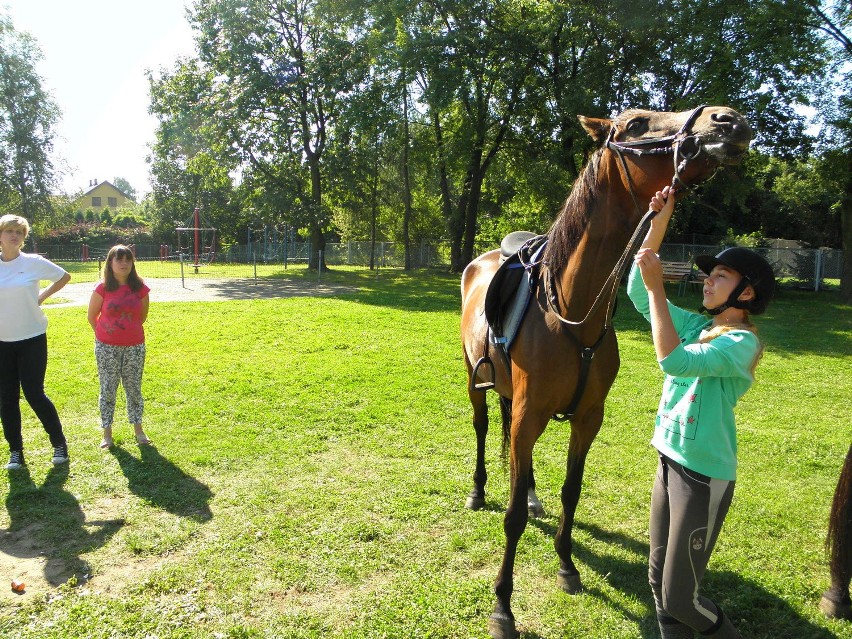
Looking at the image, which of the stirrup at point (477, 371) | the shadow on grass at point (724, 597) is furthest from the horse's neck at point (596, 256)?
the shadow on grass at point (724, 597)

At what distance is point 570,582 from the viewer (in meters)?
3.26

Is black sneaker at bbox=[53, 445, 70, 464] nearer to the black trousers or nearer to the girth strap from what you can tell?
the black trousers

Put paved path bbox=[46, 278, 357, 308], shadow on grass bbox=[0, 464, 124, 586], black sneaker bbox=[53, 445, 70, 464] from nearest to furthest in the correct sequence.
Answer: shadow on grass bbox=[0, 464, 124, 586] < black sneaker bbox=[53, 445, 70, 464] < paved path bbox=[46, 278, 357, 308]

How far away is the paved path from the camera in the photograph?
1656 centimetres

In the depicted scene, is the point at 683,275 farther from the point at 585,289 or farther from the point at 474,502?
the point at 585,289

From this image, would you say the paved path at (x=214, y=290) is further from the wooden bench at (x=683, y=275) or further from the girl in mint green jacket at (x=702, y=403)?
the girl in mint green jacket at (x=702, y=403)

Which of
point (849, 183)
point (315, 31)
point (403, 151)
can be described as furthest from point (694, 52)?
point (315, 31)

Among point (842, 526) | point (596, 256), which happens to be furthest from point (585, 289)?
point (842, 526)

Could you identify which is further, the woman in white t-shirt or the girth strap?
the woman in white t-shirt

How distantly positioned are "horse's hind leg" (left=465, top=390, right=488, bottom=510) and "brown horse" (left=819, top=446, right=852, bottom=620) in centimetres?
221

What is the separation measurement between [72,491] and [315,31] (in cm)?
2734

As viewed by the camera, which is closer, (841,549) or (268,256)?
(841,549)

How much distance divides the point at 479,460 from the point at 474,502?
32cm

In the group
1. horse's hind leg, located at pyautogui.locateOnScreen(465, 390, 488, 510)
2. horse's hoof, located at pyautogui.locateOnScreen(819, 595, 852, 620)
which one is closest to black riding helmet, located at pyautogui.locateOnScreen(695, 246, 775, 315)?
horse's hoof, located at pyautogui.locateOnScreen(819, 595, 852, 620)
